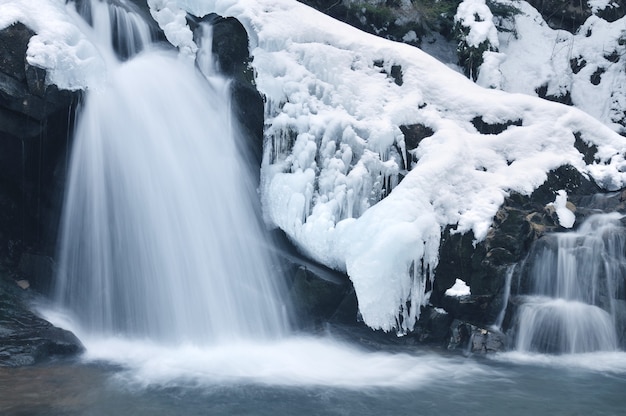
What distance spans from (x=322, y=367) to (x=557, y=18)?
11965 millimetres

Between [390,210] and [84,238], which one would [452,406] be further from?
[84,238]

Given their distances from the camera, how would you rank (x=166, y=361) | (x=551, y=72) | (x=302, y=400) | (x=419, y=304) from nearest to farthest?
(x=302, y=400) → (x=166, y=361) → (x=419, y=304) → (x=551, y=72)

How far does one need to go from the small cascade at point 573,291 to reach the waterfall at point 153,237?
2.98 metres

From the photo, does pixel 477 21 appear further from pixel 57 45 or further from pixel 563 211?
pixel 57 45

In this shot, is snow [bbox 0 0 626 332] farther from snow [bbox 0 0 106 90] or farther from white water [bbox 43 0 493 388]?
white water [bbox 43 0 493 388]

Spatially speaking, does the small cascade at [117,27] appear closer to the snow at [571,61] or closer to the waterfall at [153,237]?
the waterfall at [153,237]

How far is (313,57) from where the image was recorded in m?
8.20

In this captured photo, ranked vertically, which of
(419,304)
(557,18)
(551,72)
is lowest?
(419,304)

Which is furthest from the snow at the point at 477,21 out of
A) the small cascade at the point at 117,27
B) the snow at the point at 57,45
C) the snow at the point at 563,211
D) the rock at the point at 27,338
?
the rock at the point at 27,338

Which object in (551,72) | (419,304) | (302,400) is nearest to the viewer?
(302,400)

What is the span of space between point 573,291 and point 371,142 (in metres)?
3.09

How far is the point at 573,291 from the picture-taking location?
6539 mm

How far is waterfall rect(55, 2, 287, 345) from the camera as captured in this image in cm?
648

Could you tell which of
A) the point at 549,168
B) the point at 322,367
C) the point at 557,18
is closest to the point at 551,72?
the point at 557,18
